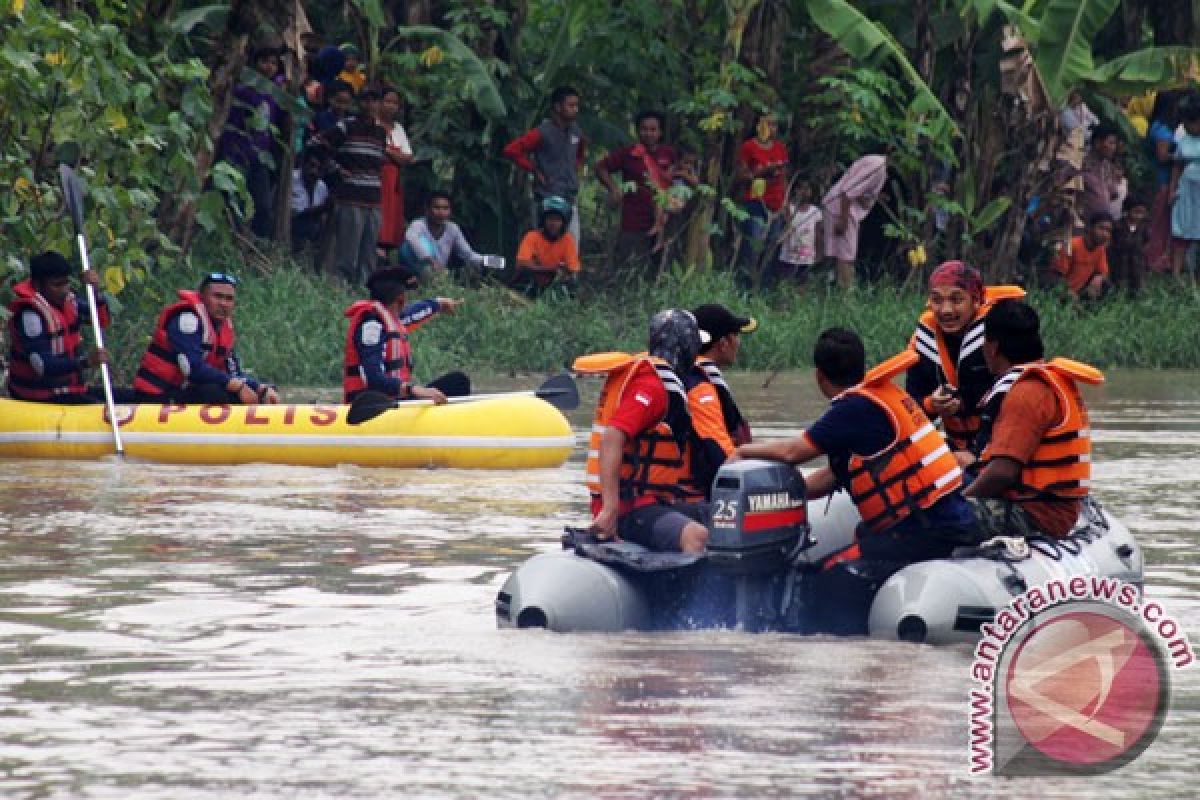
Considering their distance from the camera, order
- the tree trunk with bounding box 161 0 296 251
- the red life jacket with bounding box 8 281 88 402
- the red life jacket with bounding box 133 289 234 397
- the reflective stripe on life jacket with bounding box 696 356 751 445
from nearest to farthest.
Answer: the reflective stripe on life jacket with bounding box 696 356 751 445
the red life jacket with bounding box 8 281 88 402
the red life jacket with bounding box 133 289 234 397
the tree trunk with bounding box 161 0 296 251

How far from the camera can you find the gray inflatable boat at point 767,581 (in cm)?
897

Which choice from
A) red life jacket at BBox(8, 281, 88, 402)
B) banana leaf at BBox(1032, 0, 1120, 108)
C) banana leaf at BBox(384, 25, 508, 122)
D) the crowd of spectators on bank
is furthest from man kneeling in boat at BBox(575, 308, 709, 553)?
banana leaf at BBox(384, 25, 508, 122)

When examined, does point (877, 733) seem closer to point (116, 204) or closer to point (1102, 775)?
point (1102, 775)

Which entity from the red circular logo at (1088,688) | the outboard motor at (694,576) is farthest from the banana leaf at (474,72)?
the red circular logo at (1088,688)

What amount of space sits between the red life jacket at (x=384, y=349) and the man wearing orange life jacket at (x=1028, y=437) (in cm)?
683

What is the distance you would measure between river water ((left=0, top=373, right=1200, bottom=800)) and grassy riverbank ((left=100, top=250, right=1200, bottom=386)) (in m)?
6.54

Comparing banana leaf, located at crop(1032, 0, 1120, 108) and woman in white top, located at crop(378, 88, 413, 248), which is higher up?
banana leaf, located at crop(1032, 0, 1120, 108)

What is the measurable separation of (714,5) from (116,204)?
724cm

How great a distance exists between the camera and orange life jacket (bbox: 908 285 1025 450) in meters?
10.4

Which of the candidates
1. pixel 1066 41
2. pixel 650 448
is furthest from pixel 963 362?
pixel 1066 41

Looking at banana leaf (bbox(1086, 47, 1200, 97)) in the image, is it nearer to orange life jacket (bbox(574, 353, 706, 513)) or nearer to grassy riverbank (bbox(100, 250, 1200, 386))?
grassy riverbank (bbox(100, 250, 1200, 386))

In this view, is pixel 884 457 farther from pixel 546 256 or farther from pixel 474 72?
pixel 546 256

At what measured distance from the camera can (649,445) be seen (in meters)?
9.55

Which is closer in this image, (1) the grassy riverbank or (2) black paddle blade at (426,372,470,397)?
(2) black paddle blade at (426,372,470,397)
